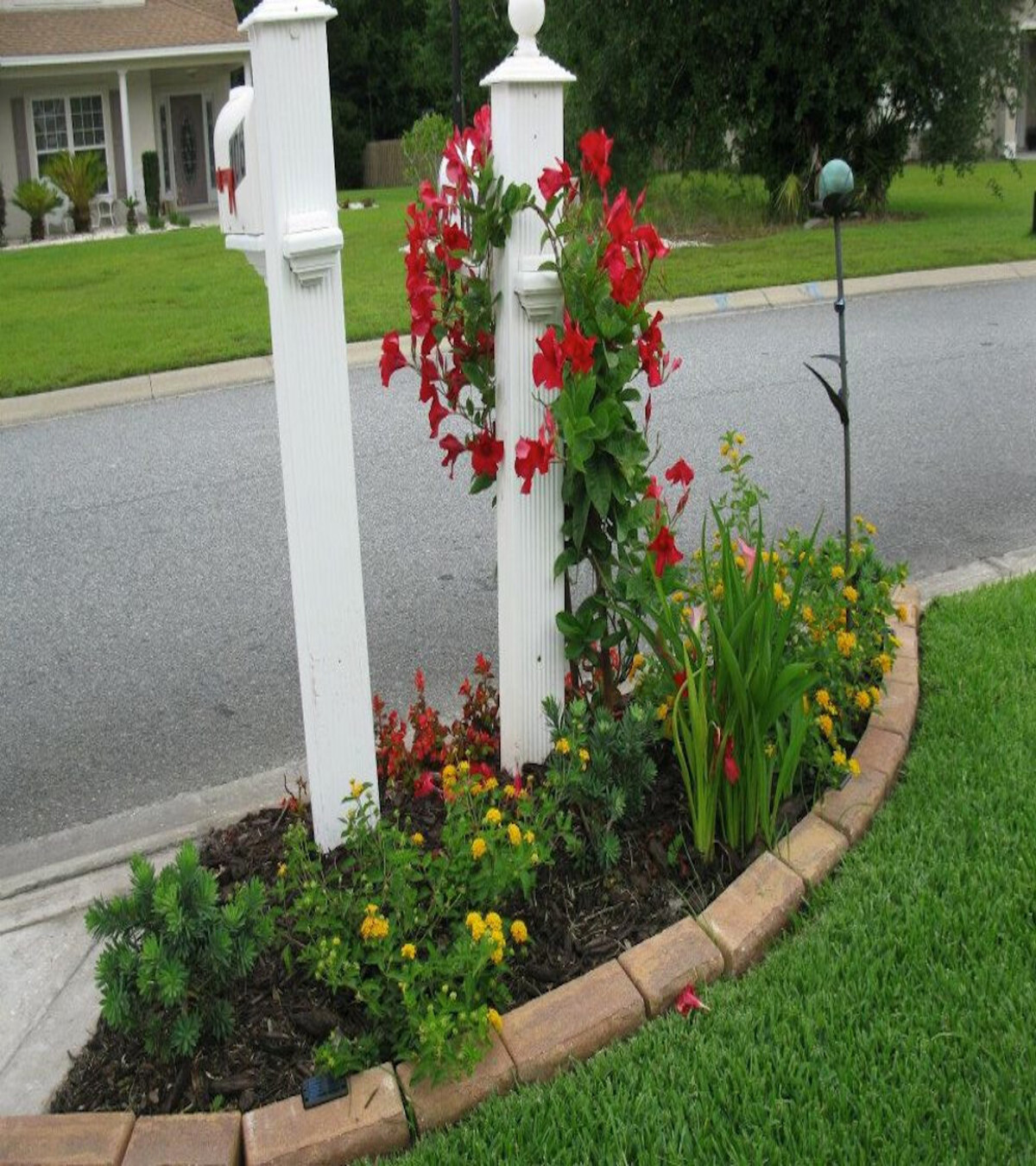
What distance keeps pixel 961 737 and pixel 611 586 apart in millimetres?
1128

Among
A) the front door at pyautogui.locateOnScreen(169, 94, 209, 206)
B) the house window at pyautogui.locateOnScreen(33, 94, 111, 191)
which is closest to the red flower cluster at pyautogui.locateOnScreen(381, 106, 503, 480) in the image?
the house window at pyautogui.locateOnScreen(33, 94, 111, 191)

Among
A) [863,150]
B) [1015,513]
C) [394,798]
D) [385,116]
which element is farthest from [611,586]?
[385,116]

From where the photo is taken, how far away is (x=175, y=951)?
2.59m

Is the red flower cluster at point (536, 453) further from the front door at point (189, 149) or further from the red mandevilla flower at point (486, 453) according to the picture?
the front door at point (189, 149)

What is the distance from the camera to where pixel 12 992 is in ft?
10.0

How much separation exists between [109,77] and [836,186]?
25237 mm

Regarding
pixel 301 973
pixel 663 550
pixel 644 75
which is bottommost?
pixel 301 973

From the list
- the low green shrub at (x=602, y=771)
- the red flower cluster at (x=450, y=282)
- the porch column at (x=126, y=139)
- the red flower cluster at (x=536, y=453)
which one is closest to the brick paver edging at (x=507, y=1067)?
the low green shrub at (x=602, y=771)

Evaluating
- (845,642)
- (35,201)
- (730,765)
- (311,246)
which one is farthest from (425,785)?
(35,201)

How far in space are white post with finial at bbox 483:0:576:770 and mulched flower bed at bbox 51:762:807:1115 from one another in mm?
361

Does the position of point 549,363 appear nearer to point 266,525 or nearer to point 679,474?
point 679,474

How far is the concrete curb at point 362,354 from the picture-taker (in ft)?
30.3

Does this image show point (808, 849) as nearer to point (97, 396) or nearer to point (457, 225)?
point (457, 225)

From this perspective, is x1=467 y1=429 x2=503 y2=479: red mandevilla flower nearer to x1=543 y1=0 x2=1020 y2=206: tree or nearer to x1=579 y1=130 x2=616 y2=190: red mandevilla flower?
x1=579 y1=130 x2=616 y2=190: red mandevilla flower
